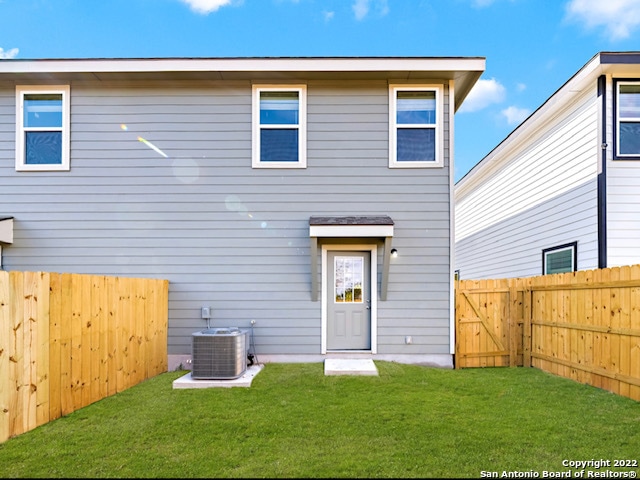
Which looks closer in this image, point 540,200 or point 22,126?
point 22,126

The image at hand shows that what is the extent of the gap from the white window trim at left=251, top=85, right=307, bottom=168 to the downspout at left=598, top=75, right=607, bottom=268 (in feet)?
15.9

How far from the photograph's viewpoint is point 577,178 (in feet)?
23.2

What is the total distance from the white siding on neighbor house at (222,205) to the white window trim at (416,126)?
0.33 ft

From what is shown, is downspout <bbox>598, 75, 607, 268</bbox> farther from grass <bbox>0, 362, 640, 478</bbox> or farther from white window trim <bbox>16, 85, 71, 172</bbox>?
white window trim <bbox>16, 85, 71, 172</bbox>

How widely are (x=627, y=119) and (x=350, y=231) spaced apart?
4963 mm

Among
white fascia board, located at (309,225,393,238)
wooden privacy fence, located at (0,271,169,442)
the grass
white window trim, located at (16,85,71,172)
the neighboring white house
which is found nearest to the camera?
the grass

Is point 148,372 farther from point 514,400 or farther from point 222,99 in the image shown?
point 514,400

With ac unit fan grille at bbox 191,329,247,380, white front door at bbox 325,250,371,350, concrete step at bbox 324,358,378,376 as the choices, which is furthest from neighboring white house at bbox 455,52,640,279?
ac unit fan grille at bbox 191,329,247,380

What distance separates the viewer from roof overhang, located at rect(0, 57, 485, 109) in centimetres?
620

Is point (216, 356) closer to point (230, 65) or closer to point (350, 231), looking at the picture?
point (350, 231)

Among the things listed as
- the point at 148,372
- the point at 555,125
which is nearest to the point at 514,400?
the point at 148,372

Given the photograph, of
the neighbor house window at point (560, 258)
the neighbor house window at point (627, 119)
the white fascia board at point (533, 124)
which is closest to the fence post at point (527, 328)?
the neighbor house window at point (560, 258)

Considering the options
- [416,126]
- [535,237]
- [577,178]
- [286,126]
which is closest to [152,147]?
[286,126]

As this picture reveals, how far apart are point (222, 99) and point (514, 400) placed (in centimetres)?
609
